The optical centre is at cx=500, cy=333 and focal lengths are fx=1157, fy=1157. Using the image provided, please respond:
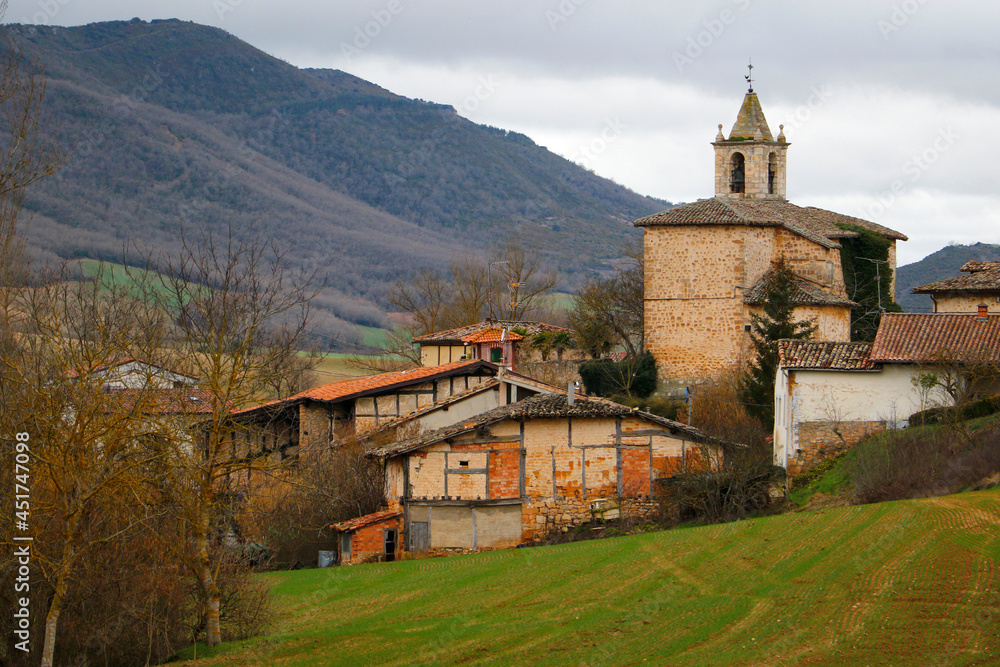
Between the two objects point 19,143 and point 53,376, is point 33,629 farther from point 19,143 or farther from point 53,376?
point 19,143

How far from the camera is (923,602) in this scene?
12.5 meters

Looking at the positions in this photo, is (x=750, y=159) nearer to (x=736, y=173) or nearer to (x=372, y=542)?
(x=736, y=173)

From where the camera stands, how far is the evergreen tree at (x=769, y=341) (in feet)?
112

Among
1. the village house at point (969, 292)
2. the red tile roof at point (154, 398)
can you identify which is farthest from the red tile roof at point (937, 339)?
the red tile roof at point (154, 398)

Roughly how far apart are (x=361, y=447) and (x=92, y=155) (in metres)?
157

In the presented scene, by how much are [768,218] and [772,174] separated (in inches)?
442

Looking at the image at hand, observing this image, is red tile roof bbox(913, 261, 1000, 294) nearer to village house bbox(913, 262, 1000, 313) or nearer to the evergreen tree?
village house bbox(913, 262, 1000, 313)

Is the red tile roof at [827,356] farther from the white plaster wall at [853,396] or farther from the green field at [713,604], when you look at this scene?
the green field at [713,604]

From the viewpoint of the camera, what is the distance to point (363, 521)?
2550cm

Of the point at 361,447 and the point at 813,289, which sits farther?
the point at 813,289

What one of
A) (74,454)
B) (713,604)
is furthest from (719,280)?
(74,454)

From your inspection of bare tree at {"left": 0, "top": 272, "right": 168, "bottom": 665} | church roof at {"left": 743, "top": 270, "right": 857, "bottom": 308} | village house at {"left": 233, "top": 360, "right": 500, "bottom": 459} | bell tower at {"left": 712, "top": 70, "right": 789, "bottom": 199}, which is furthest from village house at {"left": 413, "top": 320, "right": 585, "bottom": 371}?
bare tree at {"left": 0, "top": 272, "right": 168, "bottom": 665}

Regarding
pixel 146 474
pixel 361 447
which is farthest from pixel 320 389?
pixel 146 474

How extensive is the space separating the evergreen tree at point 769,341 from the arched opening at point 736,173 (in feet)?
41.1
